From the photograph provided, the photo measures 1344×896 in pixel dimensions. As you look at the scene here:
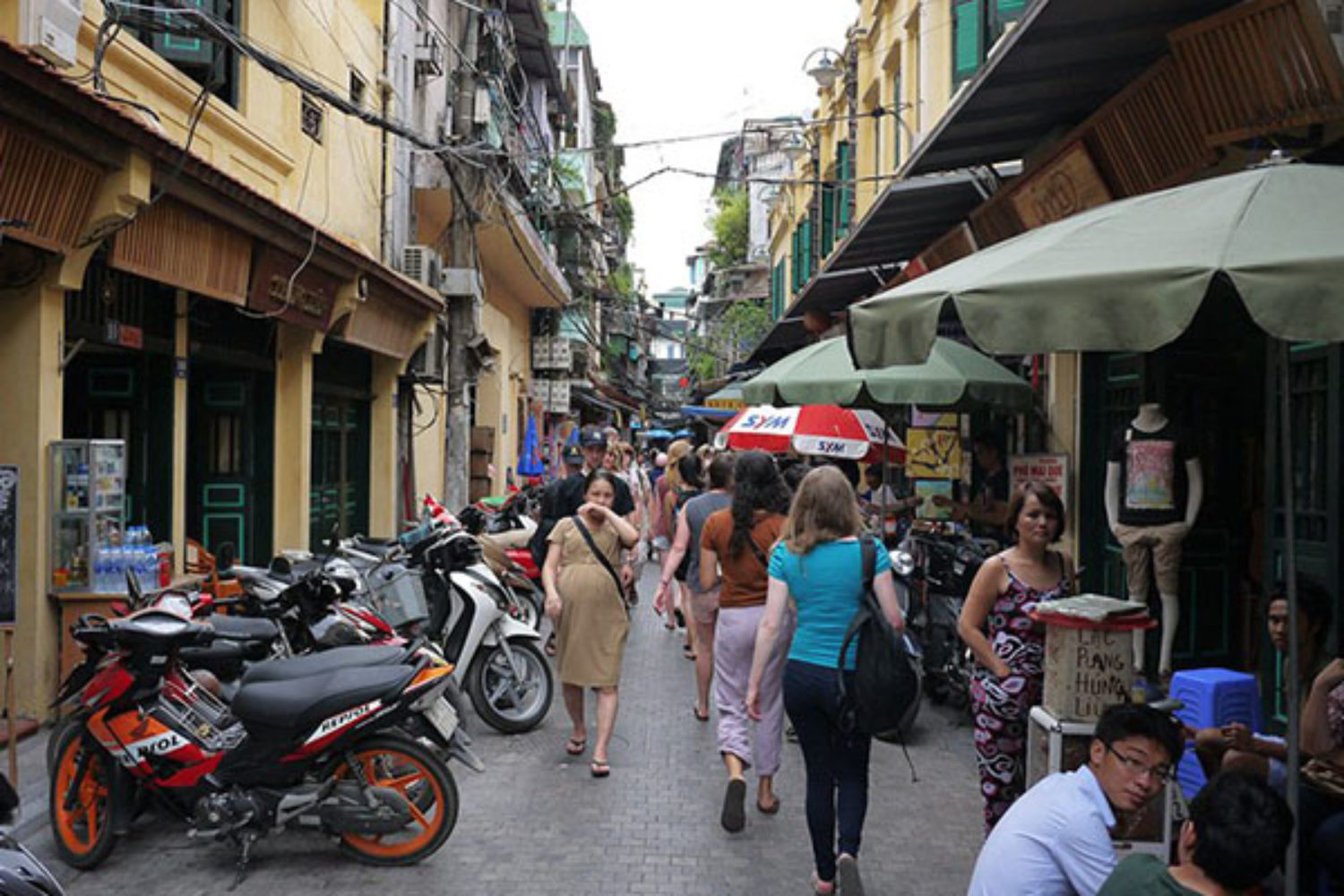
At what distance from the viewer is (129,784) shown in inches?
215

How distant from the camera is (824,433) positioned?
1130cm

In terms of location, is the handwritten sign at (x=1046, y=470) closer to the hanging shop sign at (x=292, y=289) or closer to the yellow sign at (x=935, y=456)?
→ the yellow sign at (x=935, y=456)

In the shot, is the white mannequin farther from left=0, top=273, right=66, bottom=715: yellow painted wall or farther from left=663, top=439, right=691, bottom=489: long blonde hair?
left=0, top=273, right=66, bottom=715: yellow painted wall

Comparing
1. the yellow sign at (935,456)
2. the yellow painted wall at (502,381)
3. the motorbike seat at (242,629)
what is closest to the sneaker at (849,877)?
the motorbike seat at (242,629)

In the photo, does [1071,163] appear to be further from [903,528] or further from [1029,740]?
[1029,740]

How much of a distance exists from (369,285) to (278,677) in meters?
8.78

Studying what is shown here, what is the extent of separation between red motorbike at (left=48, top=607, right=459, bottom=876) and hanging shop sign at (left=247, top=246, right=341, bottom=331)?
213 inches

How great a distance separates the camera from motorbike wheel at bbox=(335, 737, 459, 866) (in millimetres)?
5426

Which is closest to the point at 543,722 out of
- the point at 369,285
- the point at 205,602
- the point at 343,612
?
the point at 343,612

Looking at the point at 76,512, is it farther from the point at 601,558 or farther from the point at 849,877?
the point at 849,877

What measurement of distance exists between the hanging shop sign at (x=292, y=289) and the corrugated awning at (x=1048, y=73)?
5.47 m

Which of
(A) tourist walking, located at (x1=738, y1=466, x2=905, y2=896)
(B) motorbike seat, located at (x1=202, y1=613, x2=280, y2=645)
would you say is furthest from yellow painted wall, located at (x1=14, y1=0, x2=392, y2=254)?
(A) tourist walking, located at (x1=738, y1=466, x2=905, y2=896)

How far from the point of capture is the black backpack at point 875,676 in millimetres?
4855

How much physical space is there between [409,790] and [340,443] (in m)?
11.1
